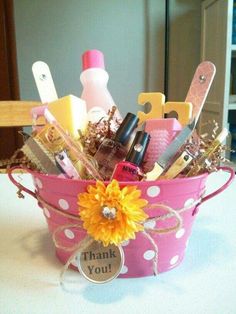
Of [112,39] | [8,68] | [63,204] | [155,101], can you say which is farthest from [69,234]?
[112,39]

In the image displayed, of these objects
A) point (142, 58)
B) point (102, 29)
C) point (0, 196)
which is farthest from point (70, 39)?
point (0, 196)

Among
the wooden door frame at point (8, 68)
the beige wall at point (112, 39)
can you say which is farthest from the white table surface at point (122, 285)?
the beige wall at point (112, 39)

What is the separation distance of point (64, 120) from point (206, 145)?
0.45ft

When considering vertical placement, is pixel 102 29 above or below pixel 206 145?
above

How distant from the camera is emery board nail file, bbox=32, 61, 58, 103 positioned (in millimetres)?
347

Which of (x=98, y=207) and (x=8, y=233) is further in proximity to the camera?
(x=8, y=233)

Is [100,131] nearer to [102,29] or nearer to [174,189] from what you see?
[174,189]

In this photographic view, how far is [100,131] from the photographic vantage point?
0.30 meters

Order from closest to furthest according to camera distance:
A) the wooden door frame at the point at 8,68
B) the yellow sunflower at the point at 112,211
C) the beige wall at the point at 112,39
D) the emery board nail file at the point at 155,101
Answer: the yellow sunflower at the point at 112,211
the emery board nail file at the point at 155,101
the wooden door frame at the point at 8,68
the beige wall at the point at 112,39

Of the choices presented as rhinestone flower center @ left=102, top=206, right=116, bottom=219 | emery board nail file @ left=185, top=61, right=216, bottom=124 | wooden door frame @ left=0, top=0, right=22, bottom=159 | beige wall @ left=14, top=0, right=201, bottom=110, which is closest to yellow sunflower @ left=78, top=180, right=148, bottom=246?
rhinestone flower center @ left=102, top=206, right=116, bottom=219

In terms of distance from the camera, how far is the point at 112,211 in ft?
0.75

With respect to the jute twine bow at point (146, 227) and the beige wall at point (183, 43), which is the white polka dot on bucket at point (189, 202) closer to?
the jute twine bow at point (146, 227)

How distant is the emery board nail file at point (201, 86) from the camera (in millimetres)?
316

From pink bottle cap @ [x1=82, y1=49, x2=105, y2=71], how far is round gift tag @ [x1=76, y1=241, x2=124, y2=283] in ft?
0.67
